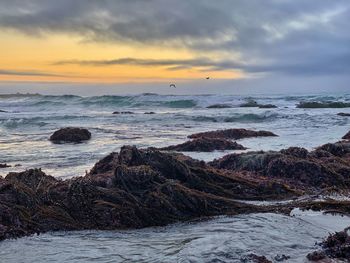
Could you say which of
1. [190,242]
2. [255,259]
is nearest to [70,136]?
[190,242]

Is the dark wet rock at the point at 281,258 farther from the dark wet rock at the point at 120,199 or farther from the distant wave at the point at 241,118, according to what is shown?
the distant wave at the point at 241,118

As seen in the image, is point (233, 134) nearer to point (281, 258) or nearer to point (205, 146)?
point (205, 146)

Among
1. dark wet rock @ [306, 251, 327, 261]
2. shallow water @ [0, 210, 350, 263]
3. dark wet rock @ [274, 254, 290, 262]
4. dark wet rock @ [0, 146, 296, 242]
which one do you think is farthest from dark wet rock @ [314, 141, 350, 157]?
dark wet rock @ [274, 254, 290, 262]

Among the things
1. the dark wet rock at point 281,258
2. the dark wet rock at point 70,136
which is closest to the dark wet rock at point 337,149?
the dark wet rock at point 281,258

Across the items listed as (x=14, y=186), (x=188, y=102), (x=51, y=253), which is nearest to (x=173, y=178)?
(x=14, y=186)

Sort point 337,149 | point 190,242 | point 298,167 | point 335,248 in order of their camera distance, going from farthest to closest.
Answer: point 337,149 < point 298,167 < point 190,242 < point 335,248

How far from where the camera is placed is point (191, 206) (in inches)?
255

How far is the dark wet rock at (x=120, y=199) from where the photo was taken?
5996mm

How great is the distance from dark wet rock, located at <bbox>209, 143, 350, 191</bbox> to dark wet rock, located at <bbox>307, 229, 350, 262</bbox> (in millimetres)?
3079

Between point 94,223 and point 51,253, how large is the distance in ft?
3.47

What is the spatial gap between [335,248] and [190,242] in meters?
1.53

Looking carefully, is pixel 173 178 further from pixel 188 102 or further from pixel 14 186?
pixel 188 102

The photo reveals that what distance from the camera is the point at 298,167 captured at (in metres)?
8.99

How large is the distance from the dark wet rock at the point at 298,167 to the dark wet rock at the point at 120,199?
1.09 meters
